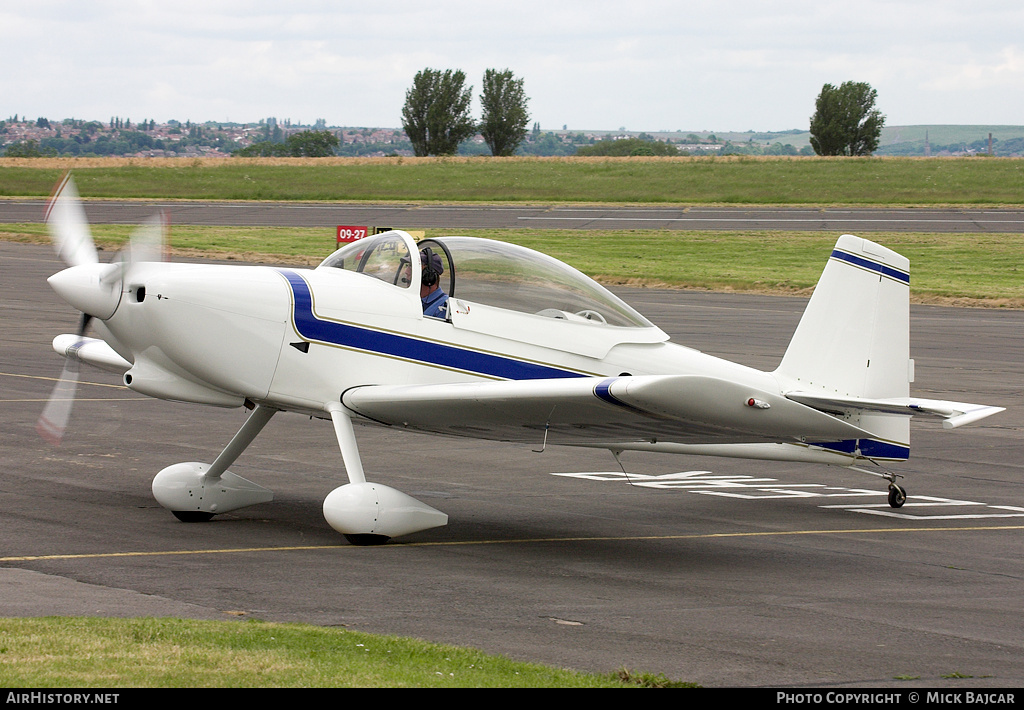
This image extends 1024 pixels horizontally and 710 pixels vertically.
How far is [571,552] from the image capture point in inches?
363

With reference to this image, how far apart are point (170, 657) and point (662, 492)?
694 centimetres

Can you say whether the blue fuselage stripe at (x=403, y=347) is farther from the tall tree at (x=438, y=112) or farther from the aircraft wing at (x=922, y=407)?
the tall tree at (x=438, y=112)

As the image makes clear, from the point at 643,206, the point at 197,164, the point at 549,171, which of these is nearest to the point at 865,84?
the point at 549,171

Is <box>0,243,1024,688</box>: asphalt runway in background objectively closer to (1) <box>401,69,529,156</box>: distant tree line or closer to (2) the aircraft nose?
(2) the aircraft nose

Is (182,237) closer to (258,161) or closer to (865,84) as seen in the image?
(258,161)

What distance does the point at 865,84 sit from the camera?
105125 millimetres

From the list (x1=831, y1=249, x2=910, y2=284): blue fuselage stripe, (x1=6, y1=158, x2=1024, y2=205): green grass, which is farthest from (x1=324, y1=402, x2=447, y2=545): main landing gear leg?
(x1=6, y1=158, x2=1024, y2=205): green grass

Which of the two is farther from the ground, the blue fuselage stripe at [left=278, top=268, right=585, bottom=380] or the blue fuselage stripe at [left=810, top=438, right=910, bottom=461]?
the blue fuselage stripe at [left=278, top=268, right=585, bottom=380]

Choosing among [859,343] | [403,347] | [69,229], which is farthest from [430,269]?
[859,343]

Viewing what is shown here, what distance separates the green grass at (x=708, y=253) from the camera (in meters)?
35.0

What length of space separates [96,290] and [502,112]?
103 metres

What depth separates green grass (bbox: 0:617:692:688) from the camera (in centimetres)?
541

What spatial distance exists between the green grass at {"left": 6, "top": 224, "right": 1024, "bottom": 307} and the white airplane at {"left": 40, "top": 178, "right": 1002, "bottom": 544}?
2290cm

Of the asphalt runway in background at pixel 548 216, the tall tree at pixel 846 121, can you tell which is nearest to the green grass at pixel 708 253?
the asphalt runway in background at pixel 548 216
